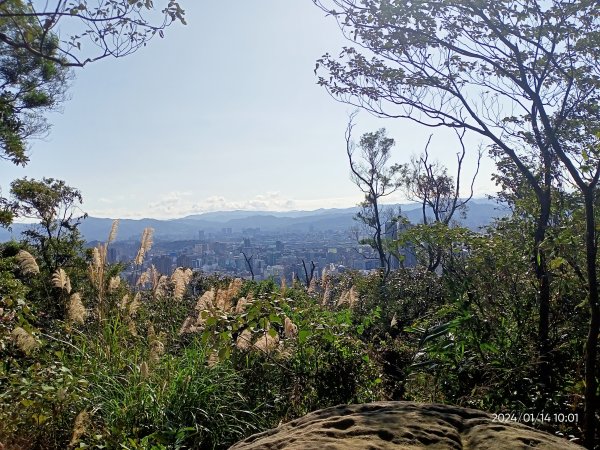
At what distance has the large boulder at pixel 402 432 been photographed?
1834mm

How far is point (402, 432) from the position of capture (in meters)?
1.93

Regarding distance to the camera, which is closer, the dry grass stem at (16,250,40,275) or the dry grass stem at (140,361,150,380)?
the dry grass stem at (140,361,150,380)

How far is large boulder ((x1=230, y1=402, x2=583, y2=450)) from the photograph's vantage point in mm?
1834

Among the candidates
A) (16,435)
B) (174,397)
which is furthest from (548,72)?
(16,435)

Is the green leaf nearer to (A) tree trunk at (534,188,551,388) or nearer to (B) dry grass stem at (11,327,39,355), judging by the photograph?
(A) tree trunk at (534,188,551,388)

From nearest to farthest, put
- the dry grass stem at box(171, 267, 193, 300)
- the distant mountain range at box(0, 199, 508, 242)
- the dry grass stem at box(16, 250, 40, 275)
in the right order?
the dry grass stem at box(16, 250, 40, 275) → the dry grass stem at box(171, 267, 193, 300) → the distant mountain range at box(0, 199, 508, 242)

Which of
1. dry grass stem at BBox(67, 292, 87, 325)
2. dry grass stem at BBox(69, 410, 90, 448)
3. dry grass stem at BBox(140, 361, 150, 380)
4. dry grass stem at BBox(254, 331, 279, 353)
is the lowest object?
dry grass stem at BBox(69, 410, 90, 448)

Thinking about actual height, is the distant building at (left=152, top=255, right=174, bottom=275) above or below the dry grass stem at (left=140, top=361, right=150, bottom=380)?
above

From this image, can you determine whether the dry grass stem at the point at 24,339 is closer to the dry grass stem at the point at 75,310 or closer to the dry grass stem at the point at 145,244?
the dry grass stem at the point at 75,310

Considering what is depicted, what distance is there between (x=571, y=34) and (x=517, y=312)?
199cm

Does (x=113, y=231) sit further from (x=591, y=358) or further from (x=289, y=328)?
(x=591, y=358)

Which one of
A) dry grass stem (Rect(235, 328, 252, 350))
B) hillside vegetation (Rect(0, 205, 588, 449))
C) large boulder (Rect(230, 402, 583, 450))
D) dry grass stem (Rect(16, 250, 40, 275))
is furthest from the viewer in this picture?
dry grass stem (Rect(16, 250, 40, 275))

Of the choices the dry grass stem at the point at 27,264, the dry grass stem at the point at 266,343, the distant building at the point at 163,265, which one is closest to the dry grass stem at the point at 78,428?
the dry grass stem at the point at 266,343

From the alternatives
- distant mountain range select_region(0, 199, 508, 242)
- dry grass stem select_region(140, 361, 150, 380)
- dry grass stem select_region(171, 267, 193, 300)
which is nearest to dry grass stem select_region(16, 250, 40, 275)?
dry grass stem select_region(171, 267, 193, 300)
